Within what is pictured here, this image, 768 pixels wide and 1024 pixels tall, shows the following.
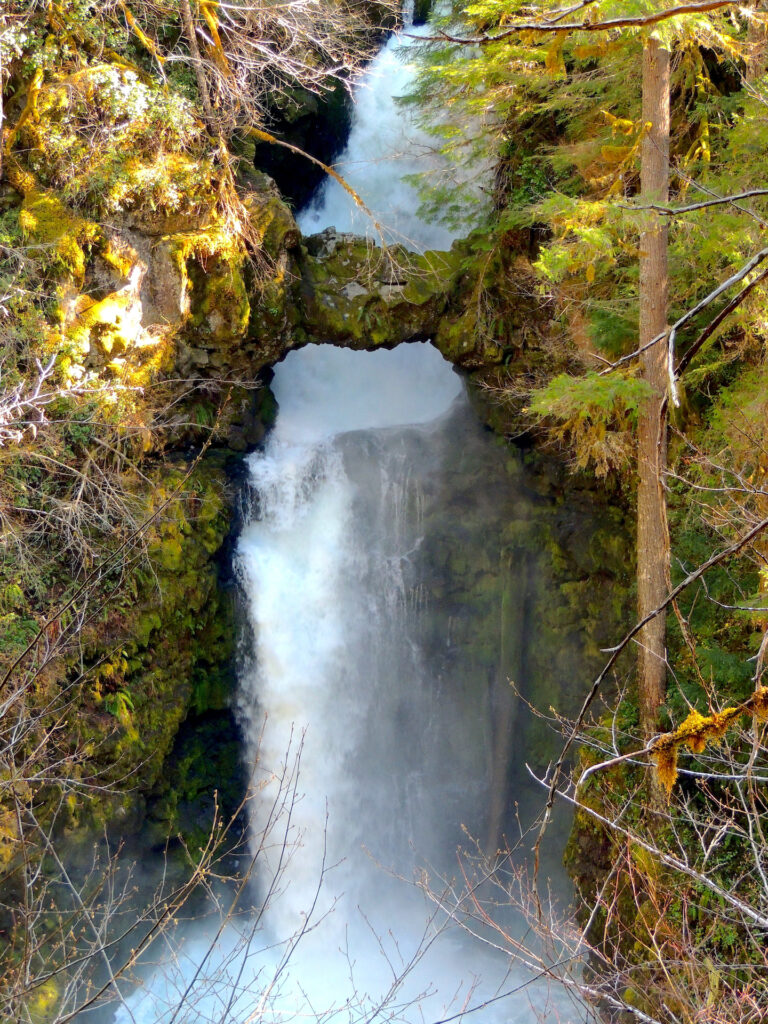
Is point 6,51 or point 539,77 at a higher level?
point 6,51

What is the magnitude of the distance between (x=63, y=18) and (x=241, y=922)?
10556mm

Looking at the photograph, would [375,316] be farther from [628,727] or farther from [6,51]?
[628,727]

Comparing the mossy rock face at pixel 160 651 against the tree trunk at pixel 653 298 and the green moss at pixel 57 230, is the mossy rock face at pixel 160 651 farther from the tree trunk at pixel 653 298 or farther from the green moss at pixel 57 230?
the tree trunk at pixel 653 298

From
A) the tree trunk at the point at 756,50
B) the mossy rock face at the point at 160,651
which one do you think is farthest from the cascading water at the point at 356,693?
the tree trunk at the point at 756,50

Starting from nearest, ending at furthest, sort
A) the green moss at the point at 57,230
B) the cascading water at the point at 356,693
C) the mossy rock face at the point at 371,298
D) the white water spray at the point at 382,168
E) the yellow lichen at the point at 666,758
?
the yellow lichen at the point at 666,758, the green moss at the point at 57,230, the cascading water at the point at 356,693, the mossy rock face at the point at 371,298, the white water spray at the point at 382,168

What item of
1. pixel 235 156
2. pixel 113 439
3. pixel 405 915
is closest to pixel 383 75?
pixel 235 156

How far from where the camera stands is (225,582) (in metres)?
10.7

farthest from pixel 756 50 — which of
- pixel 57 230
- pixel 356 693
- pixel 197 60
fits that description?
pixel 356 693

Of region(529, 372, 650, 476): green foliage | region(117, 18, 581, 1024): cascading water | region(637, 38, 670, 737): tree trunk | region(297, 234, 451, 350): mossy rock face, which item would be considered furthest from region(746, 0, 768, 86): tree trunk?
region(117, 18, 581, 1024): cascading water

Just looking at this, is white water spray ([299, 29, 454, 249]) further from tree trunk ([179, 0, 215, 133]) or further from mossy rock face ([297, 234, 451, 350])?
tree trunk ([179, 0, 215, 133])

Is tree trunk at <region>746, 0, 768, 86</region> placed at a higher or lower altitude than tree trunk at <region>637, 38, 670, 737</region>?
higher

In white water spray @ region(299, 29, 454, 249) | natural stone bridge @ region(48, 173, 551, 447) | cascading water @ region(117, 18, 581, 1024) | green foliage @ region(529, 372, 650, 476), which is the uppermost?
white water spray @ region(299, 29, 454, 249)

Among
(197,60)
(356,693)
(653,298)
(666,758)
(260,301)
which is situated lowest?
(356,693)

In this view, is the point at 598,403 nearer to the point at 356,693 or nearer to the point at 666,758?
the point at 666,758
